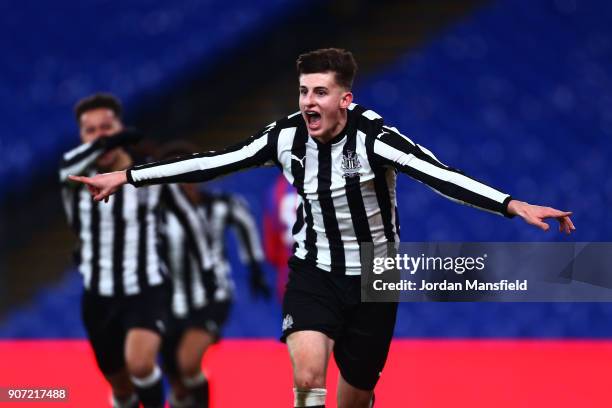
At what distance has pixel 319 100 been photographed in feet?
15.1

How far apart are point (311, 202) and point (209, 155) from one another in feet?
1.52

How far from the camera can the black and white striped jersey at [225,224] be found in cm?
740

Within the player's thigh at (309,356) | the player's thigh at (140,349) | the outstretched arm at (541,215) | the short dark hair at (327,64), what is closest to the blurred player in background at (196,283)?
the player's thigh at (140,349)

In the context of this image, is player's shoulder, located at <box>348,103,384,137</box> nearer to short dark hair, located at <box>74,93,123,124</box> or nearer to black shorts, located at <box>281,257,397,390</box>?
black shorts, located at <box>281,257,397,390</box>

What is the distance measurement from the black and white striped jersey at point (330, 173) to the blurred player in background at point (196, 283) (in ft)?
5.83

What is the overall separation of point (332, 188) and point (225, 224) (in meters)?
2.96

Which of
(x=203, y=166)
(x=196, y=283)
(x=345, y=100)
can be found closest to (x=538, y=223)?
(x=345, y=100)

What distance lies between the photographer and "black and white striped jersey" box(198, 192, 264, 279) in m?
7.40

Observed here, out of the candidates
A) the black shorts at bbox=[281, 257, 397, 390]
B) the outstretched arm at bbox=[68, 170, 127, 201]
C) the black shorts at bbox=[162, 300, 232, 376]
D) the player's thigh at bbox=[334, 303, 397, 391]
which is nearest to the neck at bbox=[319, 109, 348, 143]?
the black shorts at bbox=[281, 257, 397, 390]

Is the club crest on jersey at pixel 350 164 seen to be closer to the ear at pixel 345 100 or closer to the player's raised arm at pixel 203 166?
the ear at pixel 345 100

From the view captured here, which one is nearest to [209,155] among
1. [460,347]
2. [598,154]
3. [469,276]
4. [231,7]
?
[469,276]

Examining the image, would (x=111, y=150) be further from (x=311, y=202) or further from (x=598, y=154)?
(x=598, y=154)

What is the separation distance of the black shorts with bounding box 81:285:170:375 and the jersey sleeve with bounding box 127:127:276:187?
1.44m

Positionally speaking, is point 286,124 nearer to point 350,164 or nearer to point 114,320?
point 350,164
